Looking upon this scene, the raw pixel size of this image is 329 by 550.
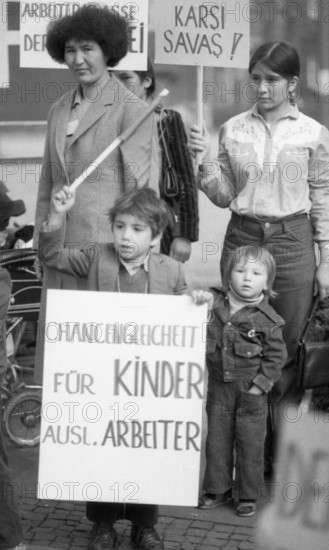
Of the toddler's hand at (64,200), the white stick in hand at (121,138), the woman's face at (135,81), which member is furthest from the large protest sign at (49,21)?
the toddler's hand at (64,200)

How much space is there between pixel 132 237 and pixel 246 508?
4.42 ft

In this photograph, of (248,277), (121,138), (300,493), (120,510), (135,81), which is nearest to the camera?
(300,493)

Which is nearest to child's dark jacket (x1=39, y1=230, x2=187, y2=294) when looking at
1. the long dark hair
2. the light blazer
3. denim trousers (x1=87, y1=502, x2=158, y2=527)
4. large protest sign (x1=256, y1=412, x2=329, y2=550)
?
the light blazer

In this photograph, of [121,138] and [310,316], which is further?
[310,316]

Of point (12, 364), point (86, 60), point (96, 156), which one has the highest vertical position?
point (86, 60)

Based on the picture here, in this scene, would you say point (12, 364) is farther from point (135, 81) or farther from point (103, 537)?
point (103, 537)

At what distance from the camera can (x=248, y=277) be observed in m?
4.97

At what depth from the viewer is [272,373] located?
5.01 metres

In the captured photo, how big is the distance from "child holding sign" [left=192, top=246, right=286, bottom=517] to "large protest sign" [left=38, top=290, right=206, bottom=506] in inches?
20.2

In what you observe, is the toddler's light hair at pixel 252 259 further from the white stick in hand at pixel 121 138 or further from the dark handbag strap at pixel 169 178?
the dark handbag strap at pixel 169 178

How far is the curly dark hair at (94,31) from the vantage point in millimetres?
5125

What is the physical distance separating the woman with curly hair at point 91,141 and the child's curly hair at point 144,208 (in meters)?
0.32

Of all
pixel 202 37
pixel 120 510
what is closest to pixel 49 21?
pixel 202 37

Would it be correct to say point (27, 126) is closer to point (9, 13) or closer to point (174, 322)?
point (9, 13)
